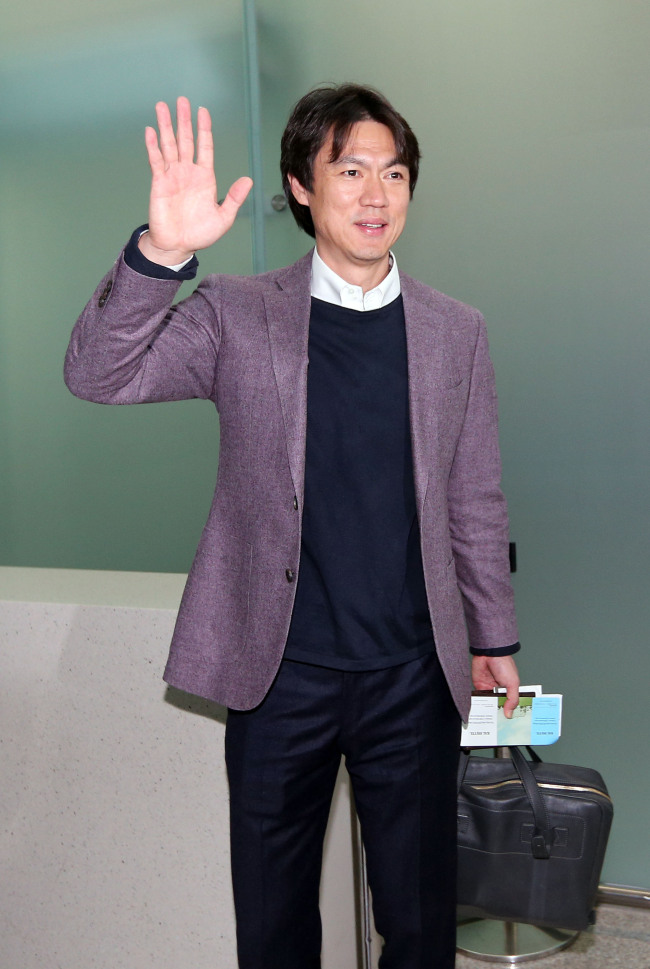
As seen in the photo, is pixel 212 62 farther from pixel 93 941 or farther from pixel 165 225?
pixel 93 941

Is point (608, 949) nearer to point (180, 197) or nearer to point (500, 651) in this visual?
point (500, 651)

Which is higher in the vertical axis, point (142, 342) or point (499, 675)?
point (142, 342)

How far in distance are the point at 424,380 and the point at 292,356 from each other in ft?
0.69

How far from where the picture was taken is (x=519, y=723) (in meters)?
1.78

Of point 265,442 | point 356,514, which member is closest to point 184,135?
point 265,442

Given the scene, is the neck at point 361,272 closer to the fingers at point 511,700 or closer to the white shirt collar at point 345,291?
the white shirt collar at point 345,291

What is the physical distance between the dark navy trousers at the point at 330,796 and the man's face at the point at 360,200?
0.63 m

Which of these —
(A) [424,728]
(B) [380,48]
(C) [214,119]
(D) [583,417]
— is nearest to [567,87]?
(B) [380,48]

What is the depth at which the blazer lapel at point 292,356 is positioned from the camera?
142cm

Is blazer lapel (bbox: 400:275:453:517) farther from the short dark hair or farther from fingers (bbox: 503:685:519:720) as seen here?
fingers (bbox: 503:685:519:720)

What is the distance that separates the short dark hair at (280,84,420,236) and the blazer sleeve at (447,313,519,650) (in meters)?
0.31

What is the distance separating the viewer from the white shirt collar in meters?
1.53

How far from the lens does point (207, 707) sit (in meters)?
1.84

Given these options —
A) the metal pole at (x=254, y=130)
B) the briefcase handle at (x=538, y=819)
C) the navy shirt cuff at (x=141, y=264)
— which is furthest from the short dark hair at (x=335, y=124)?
the metal pole at (x=254, y=130)
